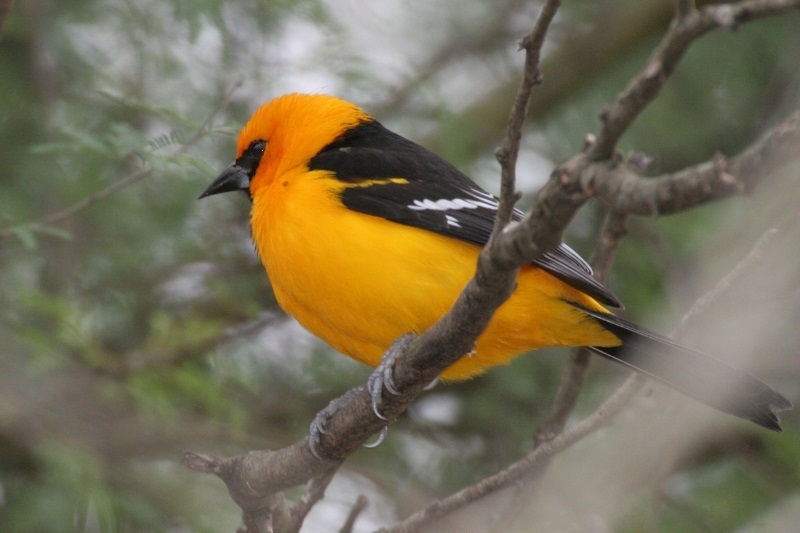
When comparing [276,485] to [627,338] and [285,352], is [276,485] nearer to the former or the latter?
[627,338]

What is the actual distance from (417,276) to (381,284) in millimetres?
133

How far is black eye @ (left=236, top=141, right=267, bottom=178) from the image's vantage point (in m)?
5.06

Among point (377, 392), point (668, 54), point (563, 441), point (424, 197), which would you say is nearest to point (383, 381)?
point (377, 392)

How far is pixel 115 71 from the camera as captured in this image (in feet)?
20.7

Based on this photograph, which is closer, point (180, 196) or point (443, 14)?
point (180, 196)

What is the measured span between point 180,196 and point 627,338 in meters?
2.90

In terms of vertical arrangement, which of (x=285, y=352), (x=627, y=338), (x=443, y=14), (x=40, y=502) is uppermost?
(x=443, y=14)

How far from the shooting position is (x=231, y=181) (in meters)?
5.02

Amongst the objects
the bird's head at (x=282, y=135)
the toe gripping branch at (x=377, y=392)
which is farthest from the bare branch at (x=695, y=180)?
the bird's head at (x=282, y=135)

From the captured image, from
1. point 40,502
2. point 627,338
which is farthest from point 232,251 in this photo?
point 627,338

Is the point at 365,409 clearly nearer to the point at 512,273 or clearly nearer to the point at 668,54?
the point at 512,273

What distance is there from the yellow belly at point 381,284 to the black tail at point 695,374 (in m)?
0.09

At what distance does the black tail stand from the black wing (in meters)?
0.20

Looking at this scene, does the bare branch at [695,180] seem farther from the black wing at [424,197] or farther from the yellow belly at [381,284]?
the yellow belly at [381,284]
